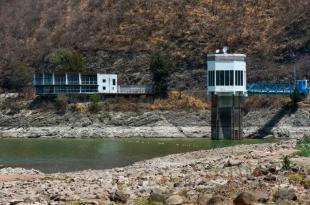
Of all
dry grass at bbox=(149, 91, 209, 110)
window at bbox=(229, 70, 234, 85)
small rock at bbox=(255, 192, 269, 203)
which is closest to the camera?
small rock at bbox=(255, 192, 269, 203)

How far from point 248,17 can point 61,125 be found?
134ft

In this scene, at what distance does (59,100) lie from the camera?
12419cm

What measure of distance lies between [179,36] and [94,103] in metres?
24.7

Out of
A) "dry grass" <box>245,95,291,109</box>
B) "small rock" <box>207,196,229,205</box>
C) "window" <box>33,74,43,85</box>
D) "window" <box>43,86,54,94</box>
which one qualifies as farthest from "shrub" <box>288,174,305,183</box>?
"window" <box>33,74,43,85</box>

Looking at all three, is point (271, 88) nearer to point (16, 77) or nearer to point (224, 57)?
point (224, 57)

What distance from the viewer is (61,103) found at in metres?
124

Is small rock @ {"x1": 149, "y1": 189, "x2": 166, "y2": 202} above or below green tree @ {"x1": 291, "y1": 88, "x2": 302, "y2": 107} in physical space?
above

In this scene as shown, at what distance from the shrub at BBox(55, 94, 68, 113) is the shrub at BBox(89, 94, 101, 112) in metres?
4.27

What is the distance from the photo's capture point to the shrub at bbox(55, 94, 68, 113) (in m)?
123

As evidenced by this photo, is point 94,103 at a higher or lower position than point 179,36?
lower

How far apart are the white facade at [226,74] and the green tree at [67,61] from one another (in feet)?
114

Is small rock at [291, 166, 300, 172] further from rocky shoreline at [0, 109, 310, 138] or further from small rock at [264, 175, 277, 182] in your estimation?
rocky shoreline at [0, 109, 310, 138]

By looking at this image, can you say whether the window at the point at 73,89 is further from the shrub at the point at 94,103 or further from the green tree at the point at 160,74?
the green tree at the point at 160,74

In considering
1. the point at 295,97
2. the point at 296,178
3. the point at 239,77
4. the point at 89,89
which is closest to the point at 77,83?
the point at 89,89
